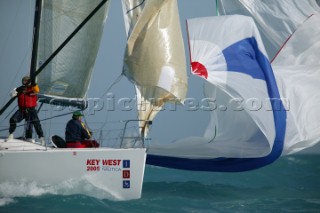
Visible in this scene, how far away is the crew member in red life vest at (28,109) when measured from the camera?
12.5 m

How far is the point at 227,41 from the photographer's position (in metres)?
12.7

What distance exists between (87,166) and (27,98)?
6.84 feet

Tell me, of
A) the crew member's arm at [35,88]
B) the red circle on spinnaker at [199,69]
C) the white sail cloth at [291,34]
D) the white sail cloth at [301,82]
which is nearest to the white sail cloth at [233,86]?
the red circle on spinnaker at [199,69]

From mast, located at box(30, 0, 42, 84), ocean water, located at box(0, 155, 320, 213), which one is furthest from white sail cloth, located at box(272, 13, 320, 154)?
mast, located at box(30, 0, 42, 84)

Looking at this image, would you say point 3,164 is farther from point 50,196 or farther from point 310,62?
point 310,62

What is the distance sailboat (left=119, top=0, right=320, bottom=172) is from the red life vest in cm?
192

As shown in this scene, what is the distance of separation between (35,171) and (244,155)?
449cm

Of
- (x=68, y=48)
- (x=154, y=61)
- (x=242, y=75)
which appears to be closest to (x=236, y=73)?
(x=242, y=75)

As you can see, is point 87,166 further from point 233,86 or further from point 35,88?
point 233,86

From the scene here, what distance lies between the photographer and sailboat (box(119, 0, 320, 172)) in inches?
488

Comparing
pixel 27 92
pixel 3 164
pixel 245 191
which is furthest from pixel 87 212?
pixel 245 191

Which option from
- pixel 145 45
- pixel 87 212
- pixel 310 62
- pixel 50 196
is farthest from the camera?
pixel 310 62

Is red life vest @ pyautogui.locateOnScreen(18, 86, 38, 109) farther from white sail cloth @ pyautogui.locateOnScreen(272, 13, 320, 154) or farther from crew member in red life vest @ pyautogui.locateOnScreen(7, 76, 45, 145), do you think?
white sail cloth @ pyautogui.locateOnScreen(272, 13, 320, 154)

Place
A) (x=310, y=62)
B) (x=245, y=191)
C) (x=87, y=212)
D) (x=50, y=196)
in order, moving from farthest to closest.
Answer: (x=245, y=191) < (x=310, y=62) < (x=50, y=196) < (x=87, y=212)
